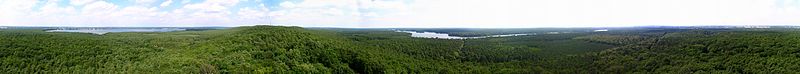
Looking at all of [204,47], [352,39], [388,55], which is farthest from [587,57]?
[204,47]

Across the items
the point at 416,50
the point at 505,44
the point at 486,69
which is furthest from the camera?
the point at 505,44

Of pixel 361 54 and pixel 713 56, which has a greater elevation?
pixel 361 54

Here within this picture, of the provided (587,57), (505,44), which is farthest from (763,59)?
(505,44)

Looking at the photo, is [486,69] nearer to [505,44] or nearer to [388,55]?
[388,55]

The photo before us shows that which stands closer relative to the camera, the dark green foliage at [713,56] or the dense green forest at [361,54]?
the dense green forest at [361,54]

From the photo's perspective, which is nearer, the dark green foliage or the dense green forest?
the dense green forest

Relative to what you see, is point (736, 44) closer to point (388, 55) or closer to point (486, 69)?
point (486, 69)

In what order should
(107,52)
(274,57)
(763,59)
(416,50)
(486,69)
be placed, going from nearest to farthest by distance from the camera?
1. (107,52)
2. (274,57)
3. (763,59)
4. (486,69)
5. (416,50)

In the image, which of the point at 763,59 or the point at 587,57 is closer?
the point at 763,59
